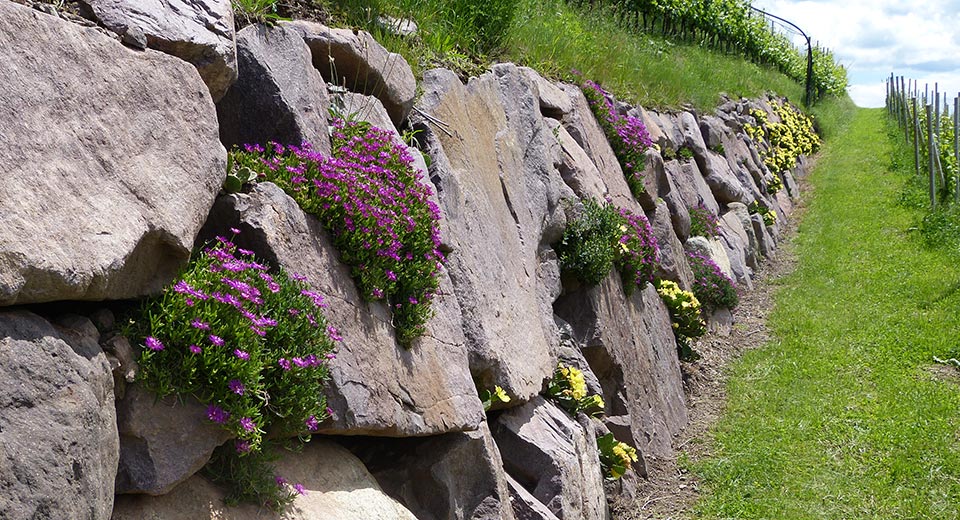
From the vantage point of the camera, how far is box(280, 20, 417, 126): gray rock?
501 cm

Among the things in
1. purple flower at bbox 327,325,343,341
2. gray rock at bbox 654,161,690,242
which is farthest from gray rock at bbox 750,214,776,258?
purple flower at bbox 327,325,343,341

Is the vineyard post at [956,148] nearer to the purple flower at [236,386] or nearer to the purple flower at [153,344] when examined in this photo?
the purple flower at [236,386]

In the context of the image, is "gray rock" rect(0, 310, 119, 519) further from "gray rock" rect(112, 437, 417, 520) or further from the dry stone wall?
"gray rock" rect(112, 437, 417, 520)

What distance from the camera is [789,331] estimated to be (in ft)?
34.9

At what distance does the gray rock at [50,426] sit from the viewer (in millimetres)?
2295

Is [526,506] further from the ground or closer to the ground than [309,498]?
closer to the ground

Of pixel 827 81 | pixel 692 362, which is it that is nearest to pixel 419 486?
pixel 692 362

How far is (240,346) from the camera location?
3.08m

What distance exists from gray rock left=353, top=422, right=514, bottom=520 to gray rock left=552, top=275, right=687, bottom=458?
2.51 metres

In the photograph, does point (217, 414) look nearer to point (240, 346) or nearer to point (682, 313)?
point (240, 346)

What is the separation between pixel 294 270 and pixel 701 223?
9.21m

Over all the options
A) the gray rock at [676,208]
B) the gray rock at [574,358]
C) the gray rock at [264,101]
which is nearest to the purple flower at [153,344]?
the gray rock at [264,101]

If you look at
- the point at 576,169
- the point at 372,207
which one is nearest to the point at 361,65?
the point at 372,207

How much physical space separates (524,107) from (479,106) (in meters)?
0.93
